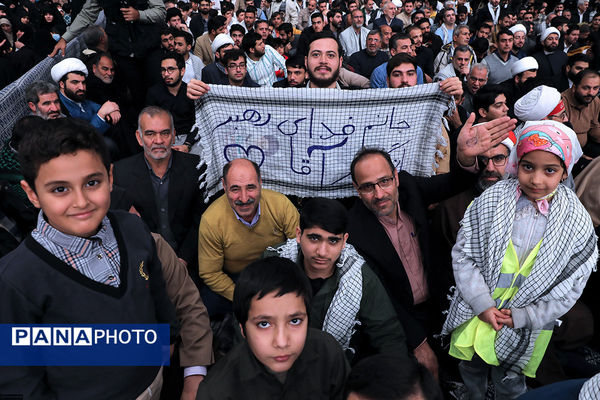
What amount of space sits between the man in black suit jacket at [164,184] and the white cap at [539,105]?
2626 millimetres

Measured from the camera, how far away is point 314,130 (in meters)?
2.89

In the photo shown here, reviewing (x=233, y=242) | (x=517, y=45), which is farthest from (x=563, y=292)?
(x=517, y=45)

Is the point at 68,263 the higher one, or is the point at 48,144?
the point at 48,144

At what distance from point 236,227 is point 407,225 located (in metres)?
1.05

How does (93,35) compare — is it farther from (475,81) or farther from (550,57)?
(550,57)

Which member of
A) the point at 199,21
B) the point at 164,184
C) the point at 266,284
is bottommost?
the point at 266,284

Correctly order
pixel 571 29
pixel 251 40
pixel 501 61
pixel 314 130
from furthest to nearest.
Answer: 1. pixel 571 29
2. pixel 501 61
3. pixel 251 40
4. pixel 314 130

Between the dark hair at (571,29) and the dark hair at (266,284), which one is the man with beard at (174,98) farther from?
the dark hair at (571,29)

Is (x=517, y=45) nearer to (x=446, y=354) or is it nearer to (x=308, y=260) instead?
(x=446, y=354)

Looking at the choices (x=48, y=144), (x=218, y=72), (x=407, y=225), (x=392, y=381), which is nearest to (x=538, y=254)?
(x=407, y=225)

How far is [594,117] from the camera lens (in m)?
4.61

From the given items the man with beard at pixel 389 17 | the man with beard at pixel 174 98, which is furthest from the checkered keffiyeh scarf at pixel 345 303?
the man with beard at pixel 389 17

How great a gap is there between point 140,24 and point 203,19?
13.5 ft

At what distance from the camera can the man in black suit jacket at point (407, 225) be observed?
7.71 ft
